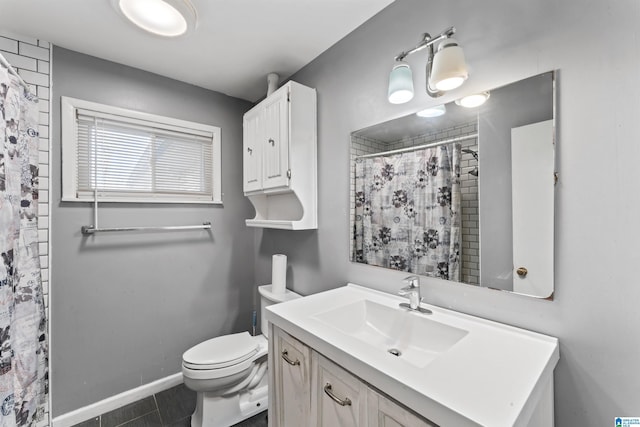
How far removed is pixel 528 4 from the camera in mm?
970

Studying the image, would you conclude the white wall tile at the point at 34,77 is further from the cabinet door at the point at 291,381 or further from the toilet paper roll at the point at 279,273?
the cabinet door at the point at 291,381

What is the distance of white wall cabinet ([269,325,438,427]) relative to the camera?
30.4 inches

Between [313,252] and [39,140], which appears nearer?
[39,140]

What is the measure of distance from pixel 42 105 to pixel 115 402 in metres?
2.03

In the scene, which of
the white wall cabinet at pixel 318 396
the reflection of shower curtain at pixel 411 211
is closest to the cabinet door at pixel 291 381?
the white wall cabinet at pixel 318 396

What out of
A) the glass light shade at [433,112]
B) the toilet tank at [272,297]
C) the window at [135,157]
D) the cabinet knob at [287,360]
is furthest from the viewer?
the toilet tank at [272,297]

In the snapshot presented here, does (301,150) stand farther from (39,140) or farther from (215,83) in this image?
(39,140)

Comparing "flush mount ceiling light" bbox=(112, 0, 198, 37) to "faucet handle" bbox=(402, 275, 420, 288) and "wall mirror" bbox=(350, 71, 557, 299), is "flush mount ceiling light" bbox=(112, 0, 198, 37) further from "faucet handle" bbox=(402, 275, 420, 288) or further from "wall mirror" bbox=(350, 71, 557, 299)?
"faucet handle" bbox=(402, 275, 420, 288)

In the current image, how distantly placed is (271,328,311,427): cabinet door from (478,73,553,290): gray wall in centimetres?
80

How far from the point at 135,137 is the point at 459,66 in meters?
2.16

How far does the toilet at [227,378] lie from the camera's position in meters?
1.59

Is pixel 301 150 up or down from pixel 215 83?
down

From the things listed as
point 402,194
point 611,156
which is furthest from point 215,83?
point 611,156

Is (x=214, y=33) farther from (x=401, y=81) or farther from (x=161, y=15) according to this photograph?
(x=401, y=81)
